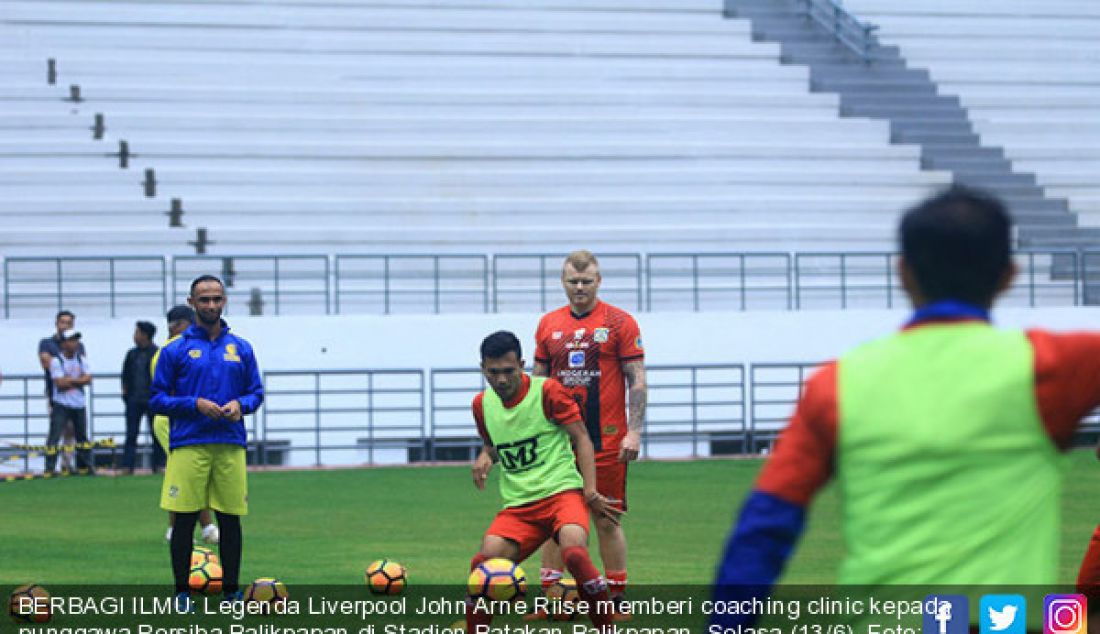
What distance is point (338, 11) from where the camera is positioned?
2797 cm

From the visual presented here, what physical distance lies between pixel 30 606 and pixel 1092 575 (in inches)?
180

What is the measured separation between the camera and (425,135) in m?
25.4

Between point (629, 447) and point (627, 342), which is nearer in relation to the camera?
point (629, 447)

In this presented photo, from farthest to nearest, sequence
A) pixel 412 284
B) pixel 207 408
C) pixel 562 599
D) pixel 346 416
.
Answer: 1. pixel 412 284
2. pixel 346 416
3. pixel 207 408
4. pixel 562 599

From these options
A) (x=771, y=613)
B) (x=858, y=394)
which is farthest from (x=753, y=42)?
(x=858, y=394)

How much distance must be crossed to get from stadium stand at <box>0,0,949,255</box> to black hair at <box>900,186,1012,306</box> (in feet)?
65.9

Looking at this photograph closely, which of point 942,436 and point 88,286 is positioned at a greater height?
point 88,286

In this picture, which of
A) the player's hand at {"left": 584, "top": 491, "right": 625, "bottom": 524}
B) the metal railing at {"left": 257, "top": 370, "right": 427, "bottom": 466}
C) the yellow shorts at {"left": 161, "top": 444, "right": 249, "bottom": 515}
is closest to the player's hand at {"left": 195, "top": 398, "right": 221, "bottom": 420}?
the yellow shorts at {"left": 161, "top": 444, "right": 249, "bottom": 515}

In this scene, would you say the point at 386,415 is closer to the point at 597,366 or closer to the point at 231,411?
the point at 597,366

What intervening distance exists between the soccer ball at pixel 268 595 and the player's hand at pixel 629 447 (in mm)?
1730

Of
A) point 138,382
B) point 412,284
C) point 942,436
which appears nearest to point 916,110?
point 412,284

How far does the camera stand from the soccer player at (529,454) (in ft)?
24.3

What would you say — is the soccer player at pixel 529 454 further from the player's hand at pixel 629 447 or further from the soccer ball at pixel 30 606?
the soccer ball at pixel 30 606

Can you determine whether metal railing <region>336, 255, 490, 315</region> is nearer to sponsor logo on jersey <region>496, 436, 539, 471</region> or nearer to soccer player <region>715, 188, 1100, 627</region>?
sponsor logo on jersey <region>496, 436, 539, 471</region>
